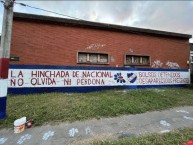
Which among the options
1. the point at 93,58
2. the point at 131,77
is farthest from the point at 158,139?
the point at 93,58

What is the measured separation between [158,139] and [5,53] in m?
5.73

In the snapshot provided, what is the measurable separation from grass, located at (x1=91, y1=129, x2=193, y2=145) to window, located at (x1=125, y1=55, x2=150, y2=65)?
9775mm

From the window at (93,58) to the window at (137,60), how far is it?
1808 mm

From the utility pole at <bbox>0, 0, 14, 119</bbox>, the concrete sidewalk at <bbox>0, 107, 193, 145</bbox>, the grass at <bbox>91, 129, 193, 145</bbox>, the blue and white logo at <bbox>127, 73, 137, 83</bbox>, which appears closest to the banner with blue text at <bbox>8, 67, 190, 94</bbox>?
the blue and white logo at <bbox>127, 73, 137, 83</bbox>

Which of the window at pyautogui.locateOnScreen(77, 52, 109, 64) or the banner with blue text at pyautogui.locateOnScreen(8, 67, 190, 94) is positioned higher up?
the window at pyautogui.locateOnScreen(77, 52, 109, 64)

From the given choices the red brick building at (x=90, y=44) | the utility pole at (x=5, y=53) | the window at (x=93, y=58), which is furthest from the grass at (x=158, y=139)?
the window at (x=93, y=58)

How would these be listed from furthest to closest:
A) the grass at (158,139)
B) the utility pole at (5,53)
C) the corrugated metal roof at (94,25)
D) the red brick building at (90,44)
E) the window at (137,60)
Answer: the window at (137,60), the red brick building at (90,44), the corrugated metal roof at (94,25), the utility pole at (5,53), the grass at (158,139)

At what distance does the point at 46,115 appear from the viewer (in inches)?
269

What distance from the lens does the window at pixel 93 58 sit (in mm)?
13484

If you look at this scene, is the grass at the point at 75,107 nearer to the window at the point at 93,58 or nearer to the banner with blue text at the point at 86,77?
the banner with blue text at the point at 86,77

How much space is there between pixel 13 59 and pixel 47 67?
255 cm

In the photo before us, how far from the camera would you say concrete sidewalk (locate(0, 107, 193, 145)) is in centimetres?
515

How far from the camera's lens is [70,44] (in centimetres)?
1312

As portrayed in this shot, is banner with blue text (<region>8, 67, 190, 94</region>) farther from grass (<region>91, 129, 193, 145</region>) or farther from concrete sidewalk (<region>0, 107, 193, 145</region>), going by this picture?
grass (<region>91, 129, 193, 145</region>)
